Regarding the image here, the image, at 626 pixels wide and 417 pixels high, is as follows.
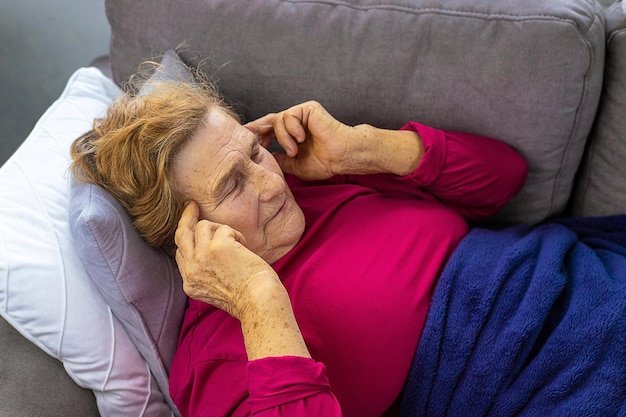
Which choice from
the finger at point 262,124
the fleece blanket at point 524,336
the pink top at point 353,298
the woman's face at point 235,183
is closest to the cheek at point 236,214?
the woman's face at point 235,183

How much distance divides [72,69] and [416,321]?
5.41 feet

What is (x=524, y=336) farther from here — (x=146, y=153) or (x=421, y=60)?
(x=146, y=153)

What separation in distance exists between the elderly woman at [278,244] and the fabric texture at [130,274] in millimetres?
32

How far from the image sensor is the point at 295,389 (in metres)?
0.92

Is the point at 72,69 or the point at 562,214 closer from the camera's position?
the point at 562,214

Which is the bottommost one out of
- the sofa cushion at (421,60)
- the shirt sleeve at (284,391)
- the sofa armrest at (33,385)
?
the sofa armrest at (33,385)

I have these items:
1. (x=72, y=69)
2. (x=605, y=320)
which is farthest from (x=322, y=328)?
(x=72, y=69)

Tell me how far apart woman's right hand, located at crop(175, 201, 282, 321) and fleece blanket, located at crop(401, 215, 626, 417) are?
335 millimetres

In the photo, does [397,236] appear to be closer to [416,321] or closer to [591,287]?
[416,321]

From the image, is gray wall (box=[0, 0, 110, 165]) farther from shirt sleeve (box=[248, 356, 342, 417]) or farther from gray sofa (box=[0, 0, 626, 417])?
shirt sleeve (box=[248, 356, 342, 417])

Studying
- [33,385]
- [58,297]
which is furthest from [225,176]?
[33,385]

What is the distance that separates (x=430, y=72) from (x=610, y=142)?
0.43m

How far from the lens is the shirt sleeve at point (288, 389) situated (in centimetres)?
92

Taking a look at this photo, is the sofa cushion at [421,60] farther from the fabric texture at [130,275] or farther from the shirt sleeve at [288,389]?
the shirt sleeve at [288,389]
